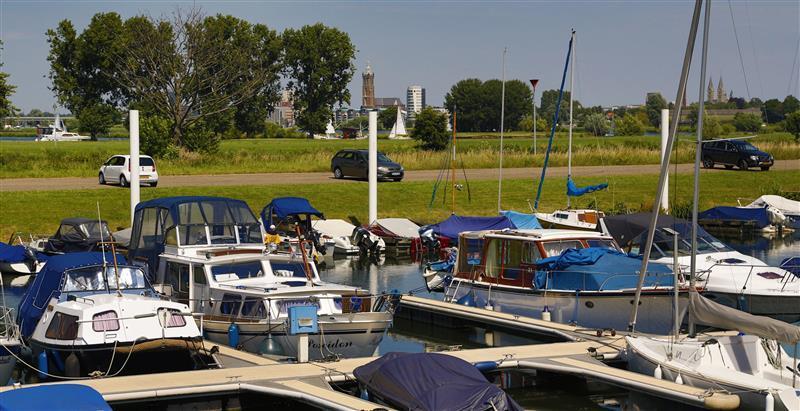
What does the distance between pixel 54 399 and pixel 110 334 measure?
5.67 metres

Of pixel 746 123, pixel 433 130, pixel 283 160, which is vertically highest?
pixel 746 123

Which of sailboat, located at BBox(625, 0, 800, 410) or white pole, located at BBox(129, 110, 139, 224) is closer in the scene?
sailboat, located at BBox(625, 0, 800, 410)

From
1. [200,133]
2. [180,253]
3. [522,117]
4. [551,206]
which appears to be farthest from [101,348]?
[522,117]

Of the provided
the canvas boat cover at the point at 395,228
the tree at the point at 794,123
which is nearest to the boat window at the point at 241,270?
the canvas boat cover at the point at 395,228

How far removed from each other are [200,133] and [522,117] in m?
103

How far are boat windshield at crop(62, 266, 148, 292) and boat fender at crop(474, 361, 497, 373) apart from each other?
296 inches

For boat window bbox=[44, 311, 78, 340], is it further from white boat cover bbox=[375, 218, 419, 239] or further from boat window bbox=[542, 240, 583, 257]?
white boat cover bbox=[375, 218, 419, 239]

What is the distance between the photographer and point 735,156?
6825cm

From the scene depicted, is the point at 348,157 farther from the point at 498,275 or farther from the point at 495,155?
the point at 498,275

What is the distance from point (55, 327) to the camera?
21.9m

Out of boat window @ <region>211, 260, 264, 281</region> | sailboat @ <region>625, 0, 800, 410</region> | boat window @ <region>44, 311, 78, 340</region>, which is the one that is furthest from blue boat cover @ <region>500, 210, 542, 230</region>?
boat window @ <region>44, 311, 78, 340</region>

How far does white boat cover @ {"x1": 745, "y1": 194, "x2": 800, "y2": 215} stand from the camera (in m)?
52.9

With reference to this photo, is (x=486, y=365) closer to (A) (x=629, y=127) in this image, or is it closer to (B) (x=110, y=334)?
(B) (x=110, y=334)

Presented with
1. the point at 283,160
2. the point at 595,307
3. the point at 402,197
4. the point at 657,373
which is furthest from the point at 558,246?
the point at 283,160
